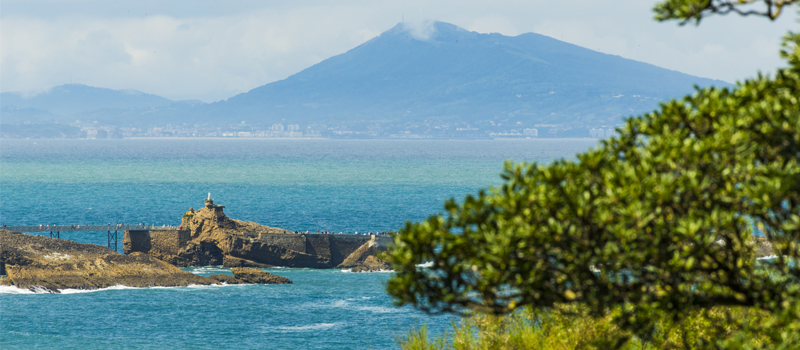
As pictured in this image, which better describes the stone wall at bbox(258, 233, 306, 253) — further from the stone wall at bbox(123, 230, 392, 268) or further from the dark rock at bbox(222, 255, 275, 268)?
the dark rock at bbox(222, 255, 275, 268)

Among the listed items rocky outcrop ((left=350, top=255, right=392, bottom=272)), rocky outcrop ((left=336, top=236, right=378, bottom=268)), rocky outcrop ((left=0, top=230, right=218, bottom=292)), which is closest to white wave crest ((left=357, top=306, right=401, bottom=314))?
rocky outcrop ((left=350, top=255, right=392, bottom=272))

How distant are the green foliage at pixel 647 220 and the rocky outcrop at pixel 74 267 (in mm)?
86703

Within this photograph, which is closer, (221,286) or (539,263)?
(539,263)

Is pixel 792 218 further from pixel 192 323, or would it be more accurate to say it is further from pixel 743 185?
pixel 192 323

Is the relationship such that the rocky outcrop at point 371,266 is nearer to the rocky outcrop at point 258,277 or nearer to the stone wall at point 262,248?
the stone wall at point 262,248

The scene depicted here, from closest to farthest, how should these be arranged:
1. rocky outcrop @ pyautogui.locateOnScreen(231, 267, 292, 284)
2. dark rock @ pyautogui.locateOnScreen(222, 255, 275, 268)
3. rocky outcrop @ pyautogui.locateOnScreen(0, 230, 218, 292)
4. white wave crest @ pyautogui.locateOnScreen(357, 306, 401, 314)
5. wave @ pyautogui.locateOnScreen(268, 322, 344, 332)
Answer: wave @ pyautogui.locateOnScreen(268, 322, 344, 332) < white wave crest @ pyautogui.locateOnScreen(357, 306, 401, 314) < rocky outcrop @ pyautogui.locateOnScreen(0, 230, 218, 292) < rocky outcrop @ pyautogui.locateOnScreen(231, 267, 292, 284) < dark rock @ pyautogui.locateOnScreen(222, 255, 275, 268)

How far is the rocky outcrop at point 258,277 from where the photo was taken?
98.7 meters

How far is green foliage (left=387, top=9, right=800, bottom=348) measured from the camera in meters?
13.2

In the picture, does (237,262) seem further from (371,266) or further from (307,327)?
(307,327)

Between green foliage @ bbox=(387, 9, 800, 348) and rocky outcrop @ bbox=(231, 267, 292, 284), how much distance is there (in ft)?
281

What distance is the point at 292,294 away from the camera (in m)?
91.1

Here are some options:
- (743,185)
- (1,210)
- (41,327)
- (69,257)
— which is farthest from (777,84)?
(1,210)

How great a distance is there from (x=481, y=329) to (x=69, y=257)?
77.0 meters

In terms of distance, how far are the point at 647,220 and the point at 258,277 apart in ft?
295
